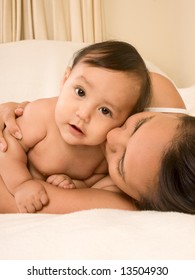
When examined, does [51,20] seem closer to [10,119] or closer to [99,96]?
[10,119]

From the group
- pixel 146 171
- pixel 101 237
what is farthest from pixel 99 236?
pixel 146 171

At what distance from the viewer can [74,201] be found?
2.63 ft

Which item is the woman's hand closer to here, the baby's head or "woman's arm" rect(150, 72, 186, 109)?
the baby's head

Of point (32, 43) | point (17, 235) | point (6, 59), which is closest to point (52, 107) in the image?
point (17, 235)

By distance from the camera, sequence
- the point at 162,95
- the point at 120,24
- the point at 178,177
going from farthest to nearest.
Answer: the point at 120,24
the point at 162,95
the point at 178,177

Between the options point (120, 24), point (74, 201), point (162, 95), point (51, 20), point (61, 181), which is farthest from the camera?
point (120, 24)

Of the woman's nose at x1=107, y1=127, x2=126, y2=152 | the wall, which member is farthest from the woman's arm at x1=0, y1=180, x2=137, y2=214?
the wall

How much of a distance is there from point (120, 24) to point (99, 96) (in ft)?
5.04

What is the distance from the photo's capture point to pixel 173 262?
0.49 metres

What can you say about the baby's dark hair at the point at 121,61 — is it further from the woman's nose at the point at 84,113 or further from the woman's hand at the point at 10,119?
the woman's hand at the point at 10,119

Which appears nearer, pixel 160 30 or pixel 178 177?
pixel 178 177

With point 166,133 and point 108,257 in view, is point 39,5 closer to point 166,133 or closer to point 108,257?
point 166,133

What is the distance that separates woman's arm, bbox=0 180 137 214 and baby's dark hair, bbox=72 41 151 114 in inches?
10.2

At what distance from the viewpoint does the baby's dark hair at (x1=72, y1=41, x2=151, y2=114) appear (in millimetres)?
892
